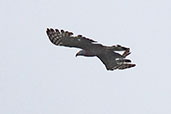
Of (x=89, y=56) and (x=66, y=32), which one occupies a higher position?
(x=66, y=32)

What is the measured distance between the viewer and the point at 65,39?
1577cm

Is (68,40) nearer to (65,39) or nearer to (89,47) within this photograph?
(65,39)

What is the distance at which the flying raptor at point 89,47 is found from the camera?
50.3 feet

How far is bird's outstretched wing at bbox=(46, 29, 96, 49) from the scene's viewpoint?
15.5 m

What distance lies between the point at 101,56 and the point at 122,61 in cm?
138

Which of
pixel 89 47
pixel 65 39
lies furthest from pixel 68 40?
pixel 89 47

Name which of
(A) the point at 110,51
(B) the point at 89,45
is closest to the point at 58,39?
(B) the point at 89,45

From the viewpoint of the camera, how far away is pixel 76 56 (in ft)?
51.1

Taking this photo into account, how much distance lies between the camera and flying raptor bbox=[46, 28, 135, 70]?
15.3 metres

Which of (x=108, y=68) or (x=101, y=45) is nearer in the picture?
(x=101, y=45)

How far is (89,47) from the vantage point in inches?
619

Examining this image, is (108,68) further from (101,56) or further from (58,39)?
(58,39)

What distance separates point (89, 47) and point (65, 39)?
1447 millimetres

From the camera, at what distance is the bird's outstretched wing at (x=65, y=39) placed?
15518mm
